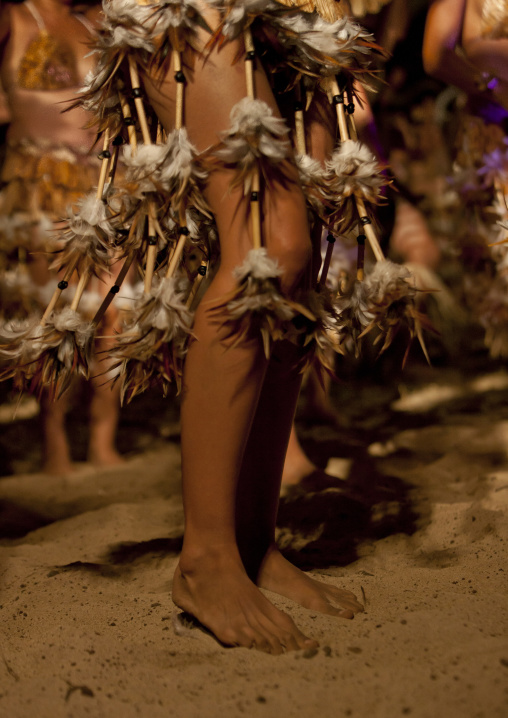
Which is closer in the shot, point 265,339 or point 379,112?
point 265,339

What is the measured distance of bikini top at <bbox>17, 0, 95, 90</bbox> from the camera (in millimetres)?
2330

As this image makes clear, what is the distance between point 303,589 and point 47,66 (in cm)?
A: 201

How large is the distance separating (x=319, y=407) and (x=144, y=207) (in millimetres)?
1887

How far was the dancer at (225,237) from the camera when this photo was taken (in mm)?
955

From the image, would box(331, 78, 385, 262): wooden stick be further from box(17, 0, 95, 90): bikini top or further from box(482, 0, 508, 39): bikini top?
box(17, 0, 95, 90): bikini top

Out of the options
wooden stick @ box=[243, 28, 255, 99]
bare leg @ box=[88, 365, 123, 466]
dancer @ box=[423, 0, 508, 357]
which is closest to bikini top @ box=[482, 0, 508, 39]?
dancer @ box=[423, 0, 508, 357]

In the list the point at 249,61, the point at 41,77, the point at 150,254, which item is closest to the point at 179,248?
the point at 150,254

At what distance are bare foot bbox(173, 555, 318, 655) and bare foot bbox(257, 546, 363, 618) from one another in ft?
0.29

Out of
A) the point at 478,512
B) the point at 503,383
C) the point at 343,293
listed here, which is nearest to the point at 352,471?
the point at 478,512

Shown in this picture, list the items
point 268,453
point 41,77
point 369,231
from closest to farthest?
point 369,231, point 268,453, point 41,77

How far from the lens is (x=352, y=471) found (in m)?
2.03

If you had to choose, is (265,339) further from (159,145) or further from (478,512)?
(478,512)

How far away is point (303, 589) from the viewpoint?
1067mm

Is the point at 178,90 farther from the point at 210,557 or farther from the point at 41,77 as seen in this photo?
the point at 41,77
